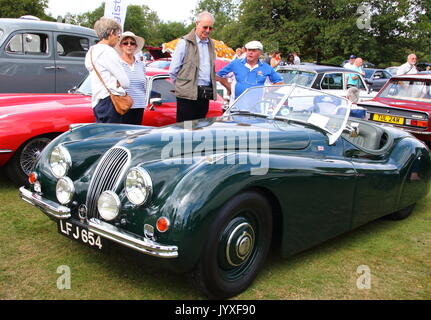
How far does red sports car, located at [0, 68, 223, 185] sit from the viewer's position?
459 centimetres

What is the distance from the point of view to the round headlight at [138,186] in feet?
8.55

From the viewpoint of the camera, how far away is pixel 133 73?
5.09 meters

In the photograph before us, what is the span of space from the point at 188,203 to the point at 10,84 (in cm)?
558

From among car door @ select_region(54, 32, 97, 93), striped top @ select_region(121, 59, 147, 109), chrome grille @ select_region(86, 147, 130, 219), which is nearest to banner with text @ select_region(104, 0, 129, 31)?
car door @ select_region(54, 32, 97, 93)

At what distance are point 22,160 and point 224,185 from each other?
10.1 ft

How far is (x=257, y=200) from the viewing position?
111 inches

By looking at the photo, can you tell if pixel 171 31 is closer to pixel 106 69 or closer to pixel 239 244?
pixel 106 69

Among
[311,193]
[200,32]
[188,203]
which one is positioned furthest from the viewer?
[200,32]

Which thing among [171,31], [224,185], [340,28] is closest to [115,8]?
[224,185]

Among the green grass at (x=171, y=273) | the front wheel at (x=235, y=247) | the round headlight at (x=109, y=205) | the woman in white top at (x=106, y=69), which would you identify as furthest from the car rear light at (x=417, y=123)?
the round headlight at (x=109, y=205)

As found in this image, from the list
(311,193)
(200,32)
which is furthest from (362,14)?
(311,193)

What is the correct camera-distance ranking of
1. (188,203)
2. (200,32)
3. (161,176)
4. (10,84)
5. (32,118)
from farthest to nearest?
(10,84), (200,32), (32,118), (161,176), (188,203)
